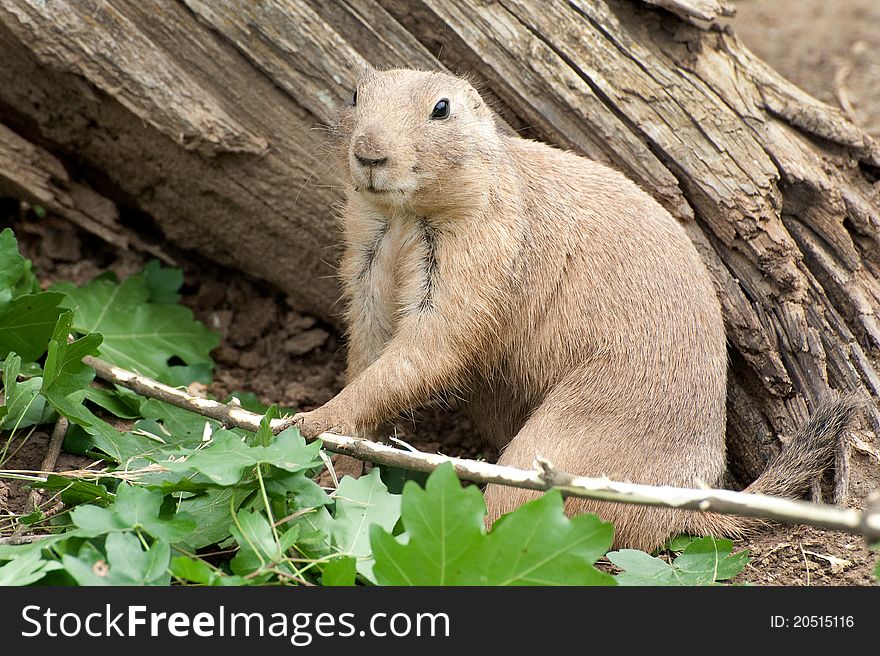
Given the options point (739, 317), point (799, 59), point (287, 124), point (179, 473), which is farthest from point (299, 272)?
point (799, 59)

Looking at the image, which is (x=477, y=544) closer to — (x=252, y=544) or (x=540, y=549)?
(x=540, y=549)

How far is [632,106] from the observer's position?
5594mm

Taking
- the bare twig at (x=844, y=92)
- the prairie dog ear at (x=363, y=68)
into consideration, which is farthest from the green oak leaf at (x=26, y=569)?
the bare twig at (x=844, y=92)

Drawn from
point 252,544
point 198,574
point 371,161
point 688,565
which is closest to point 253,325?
point 371,161

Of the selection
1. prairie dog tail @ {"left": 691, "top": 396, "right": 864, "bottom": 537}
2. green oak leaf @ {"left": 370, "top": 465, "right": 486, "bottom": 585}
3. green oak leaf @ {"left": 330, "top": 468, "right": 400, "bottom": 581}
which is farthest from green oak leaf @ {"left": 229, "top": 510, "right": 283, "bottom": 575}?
prairie dog tail @ {"left": 691, "top": 396, "right": 864, "bottom": 537}

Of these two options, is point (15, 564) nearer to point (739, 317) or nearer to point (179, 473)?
point (179, 473)

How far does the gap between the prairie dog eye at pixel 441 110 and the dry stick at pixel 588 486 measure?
5.54 feet

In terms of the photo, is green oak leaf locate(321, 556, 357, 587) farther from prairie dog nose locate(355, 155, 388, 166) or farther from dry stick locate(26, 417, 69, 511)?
prairie dog nose locate(355, 155, 388, 166)

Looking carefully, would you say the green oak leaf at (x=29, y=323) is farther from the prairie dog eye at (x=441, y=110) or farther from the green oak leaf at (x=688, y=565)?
the green oak leaf at (x=688, y=565)

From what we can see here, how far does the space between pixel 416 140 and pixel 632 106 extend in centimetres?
164

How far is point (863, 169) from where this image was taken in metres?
5.92

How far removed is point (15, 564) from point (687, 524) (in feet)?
10.8

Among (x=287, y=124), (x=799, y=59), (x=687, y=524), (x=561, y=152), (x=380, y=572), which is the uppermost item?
(x=799, y=59)

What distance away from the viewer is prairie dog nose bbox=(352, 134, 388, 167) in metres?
4.41
